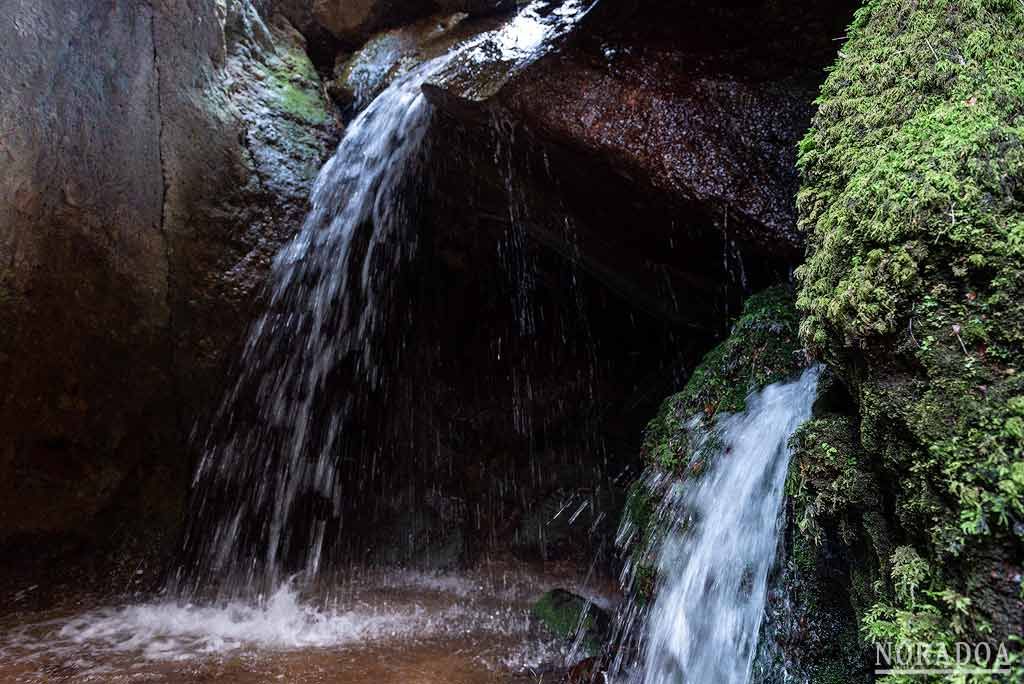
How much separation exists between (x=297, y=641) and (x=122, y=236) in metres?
3.23

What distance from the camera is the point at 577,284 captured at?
6.14 metres

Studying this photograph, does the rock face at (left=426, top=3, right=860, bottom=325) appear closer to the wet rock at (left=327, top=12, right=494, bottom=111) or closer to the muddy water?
the wet rock at (left=327, top=12, right=494, bottom=111)

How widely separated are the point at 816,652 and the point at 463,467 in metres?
4.74

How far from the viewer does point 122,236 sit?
461 centimetres

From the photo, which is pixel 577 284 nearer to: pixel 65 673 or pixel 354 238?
pixel 354 238

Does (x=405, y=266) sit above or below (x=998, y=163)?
above

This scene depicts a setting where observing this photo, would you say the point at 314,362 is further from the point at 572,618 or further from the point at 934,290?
the point at 934,290

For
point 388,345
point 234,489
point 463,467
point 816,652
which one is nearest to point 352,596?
point 234,489

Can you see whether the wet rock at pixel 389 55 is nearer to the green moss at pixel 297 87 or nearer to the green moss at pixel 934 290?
the green moss at pixel 297 87

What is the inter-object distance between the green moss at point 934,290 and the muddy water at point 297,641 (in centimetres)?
264

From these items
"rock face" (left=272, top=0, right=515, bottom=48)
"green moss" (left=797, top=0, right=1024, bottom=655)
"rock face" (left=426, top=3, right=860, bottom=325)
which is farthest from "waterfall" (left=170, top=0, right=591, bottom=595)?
"green moss" (left=797, top=0, right=1024, bottom=655)

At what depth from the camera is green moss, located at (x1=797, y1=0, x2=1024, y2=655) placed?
1.40 meters

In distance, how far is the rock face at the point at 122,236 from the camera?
412cm

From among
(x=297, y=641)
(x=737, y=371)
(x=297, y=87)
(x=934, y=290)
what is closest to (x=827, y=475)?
(x=934, y=290)
